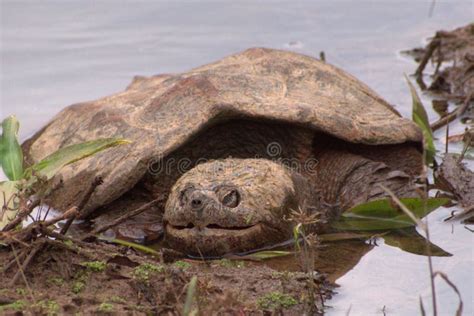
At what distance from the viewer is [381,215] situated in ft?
17.3

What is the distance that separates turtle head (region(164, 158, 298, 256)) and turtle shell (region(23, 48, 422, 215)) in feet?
1.10

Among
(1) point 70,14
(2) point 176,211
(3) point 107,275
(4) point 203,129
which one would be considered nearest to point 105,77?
(1) point 70,14

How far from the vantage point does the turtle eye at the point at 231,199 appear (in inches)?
195

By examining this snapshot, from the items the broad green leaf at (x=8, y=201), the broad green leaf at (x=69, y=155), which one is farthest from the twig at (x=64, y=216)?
the broad green leaf at (x=69, y=155)

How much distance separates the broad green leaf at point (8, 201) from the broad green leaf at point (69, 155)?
0.40 feet

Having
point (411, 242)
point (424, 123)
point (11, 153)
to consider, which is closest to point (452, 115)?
point (424, 123)

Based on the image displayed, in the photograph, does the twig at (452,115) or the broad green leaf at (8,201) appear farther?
the twig at (452,115)

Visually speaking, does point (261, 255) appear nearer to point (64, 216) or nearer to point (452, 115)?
point (64, 216)

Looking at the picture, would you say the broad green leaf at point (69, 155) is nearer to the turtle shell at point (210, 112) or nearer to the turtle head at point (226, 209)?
the turtle head at point (226, 209)

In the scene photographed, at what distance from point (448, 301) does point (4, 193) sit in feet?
5.77

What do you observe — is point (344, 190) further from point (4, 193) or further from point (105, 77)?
point (105, 77)

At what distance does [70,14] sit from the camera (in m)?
9.48

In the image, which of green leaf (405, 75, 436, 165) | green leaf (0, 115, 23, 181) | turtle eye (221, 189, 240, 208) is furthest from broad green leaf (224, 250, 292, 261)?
green leaf (405, 75, 436, 165)

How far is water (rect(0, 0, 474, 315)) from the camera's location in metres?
8.01
